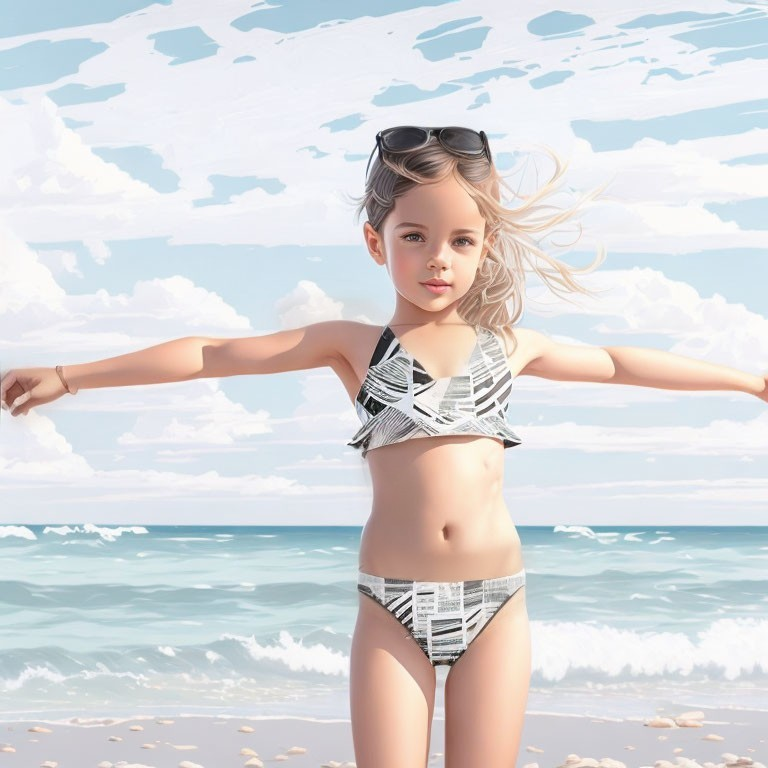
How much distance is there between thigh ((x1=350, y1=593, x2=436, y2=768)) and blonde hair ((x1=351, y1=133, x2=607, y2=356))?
34.8 inches

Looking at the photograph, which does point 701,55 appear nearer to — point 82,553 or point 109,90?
point 109,90

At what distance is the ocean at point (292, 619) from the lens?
7.14 m

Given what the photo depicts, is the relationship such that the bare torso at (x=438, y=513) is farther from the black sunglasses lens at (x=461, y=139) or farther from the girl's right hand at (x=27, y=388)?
the girl's right hand at (x=27, y=388)

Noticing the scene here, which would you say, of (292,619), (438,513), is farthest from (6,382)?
(292,619)

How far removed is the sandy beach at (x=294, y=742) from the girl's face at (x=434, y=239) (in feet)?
8.59

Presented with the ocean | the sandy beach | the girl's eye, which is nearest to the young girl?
the girl's eye

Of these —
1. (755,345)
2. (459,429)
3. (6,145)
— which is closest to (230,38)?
(6,145)

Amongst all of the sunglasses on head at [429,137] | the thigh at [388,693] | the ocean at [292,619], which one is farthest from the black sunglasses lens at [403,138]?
the ocean at [292,619]

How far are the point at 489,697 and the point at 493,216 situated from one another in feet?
4.06

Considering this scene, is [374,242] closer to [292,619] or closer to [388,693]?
[388,693]

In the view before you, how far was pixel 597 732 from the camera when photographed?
5445mm

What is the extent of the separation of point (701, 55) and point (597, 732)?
563 cm

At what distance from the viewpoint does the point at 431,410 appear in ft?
9.41

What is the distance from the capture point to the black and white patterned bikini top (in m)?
2.86
